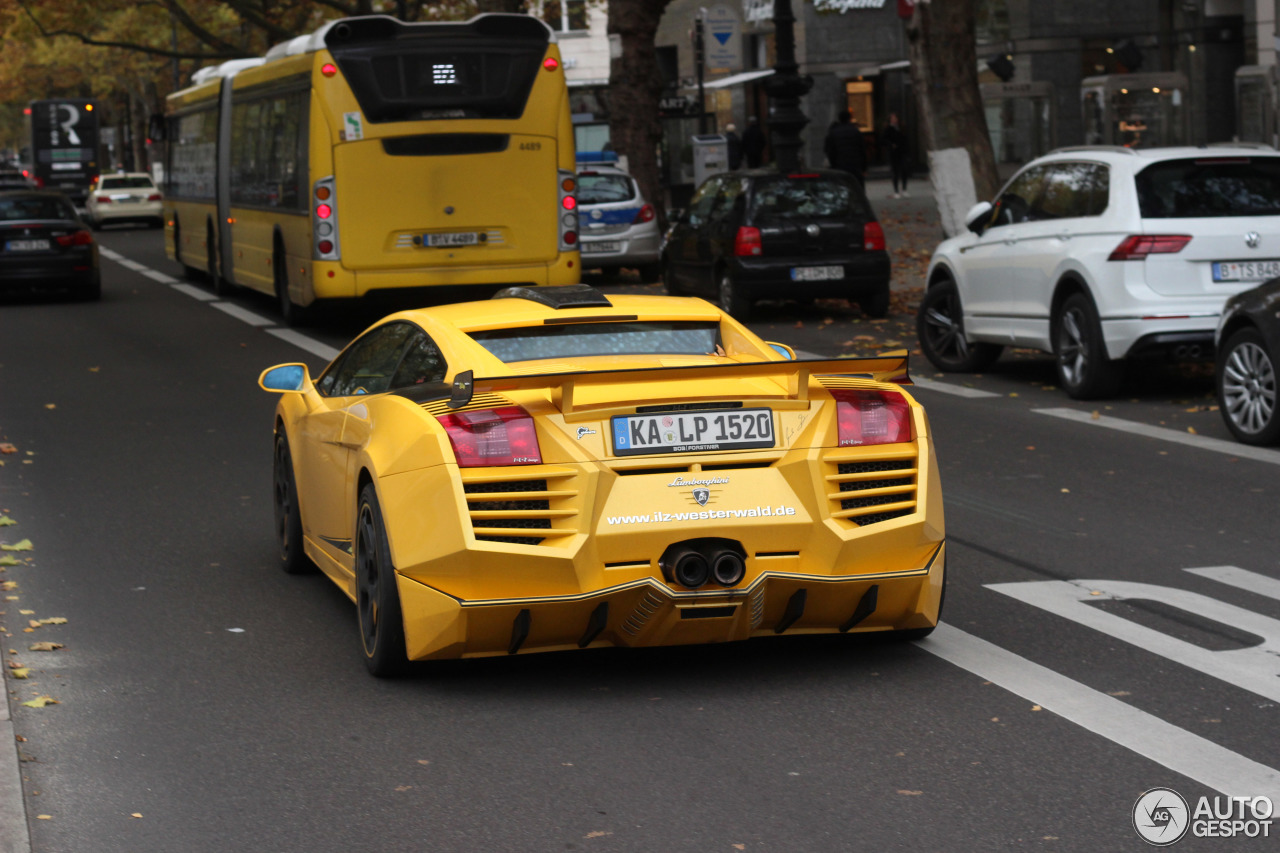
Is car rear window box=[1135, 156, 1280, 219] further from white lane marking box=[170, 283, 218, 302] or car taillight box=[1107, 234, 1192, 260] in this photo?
white lane marking box=[170, 283, 218, 302]

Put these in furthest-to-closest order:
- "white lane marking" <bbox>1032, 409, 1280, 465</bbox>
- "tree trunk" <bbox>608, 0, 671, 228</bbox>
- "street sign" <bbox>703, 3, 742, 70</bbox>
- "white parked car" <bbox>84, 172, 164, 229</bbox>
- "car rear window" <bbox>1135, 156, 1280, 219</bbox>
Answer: "white parked car" <bbox>84, 172, 164, 229</bbox> → "street sign" <bbox>703, 3, 742, 70</bbox> → "tree trunk" <bbox>608, 0, 671, 228</bbox> → "car rear window" <bbox>1135, 156, 1280, 219</bbox> → "white lane marking" <bbox>1032, 409, 1280, 465</bbox>

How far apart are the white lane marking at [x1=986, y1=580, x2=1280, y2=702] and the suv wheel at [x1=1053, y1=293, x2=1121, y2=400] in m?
5.74

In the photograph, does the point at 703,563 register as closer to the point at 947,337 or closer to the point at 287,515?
the point at 287,515

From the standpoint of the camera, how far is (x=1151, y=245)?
12.4 m

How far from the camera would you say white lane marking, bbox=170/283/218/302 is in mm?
24766

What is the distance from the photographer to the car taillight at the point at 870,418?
577cm

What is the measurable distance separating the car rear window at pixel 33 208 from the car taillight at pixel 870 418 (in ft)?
68.9

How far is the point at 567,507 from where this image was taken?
5508mm

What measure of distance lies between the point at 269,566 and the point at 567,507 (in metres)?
2.94

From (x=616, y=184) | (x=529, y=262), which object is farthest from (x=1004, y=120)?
(x=529, y=262)

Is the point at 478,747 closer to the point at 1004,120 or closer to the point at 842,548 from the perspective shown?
the point at 842,548

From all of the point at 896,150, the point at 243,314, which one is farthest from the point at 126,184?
the point at 243,314

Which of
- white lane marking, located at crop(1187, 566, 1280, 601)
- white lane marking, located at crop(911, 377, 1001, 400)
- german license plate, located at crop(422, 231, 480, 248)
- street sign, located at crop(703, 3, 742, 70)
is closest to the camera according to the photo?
white lane marking, located at crop(1187, 566, 1280, 601)

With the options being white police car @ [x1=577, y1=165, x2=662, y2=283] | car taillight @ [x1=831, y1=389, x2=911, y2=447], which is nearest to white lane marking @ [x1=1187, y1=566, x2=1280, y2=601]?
car taillight @ [x1=831, y1=389, x2=911, y2=447]
